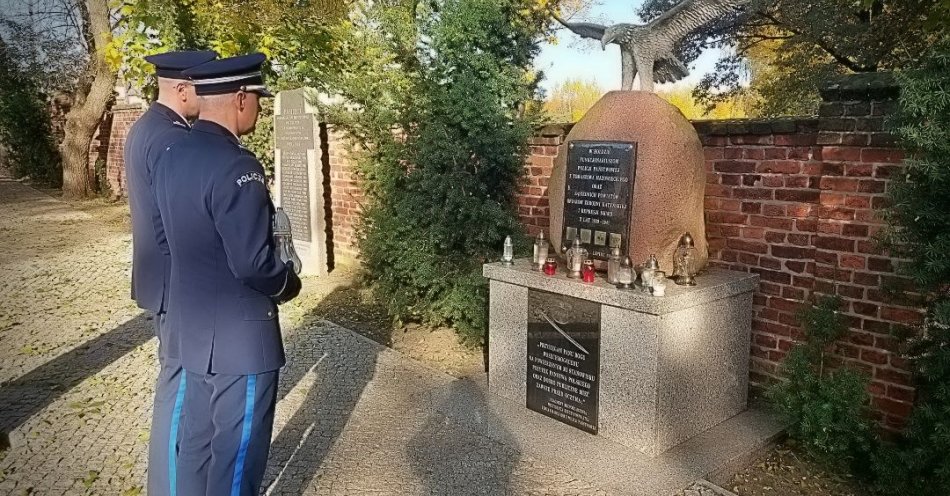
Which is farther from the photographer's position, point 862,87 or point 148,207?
point 862,87

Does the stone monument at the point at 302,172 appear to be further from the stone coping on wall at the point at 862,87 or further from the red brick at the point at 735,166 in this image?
the stone coping on wall at the point at 862,87

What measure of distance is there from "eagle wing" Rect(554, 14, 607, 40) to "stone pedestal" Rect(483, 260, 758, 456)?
1552mm

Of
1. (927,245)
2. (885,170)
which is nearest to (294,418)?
(927,245)

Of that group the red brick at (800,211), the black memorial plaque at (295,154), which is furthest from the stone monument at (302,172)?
the red brick at (800,211)

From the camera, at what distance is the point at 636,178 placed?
12.5 feet

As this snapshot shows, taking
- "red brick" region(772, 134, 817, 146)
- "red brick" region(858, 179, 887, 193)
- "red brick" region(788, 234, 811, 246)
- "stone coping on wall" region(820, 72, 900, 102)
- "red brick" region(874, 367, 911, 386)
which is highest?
"stone coping on wall" region(820, 72, 900, 102)

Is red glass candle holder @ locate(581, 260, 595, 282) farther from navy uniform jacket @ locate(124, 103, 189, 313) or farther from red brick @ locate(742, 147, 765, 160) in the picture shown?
navy uniform jacket @ locate(124, 103, 189, 313)

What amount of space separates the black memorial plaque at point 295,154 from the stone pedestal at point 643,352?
4723 mm

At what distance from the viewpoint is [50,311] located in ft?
22.5

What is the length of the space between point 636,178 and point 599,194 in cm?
27

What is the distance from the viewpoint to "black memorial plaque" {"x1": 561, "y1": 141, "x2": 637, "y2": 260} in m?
3.88

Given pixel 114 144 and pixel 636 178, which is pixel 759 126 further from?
pixel 114 144

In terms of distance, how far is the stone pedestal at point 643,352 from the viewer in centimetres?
354

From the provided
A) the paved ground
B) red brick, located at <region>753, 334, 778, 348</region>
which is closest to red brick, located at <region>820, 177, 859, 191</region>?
red brick, located at <region>753, 334, 778, 348</region>
